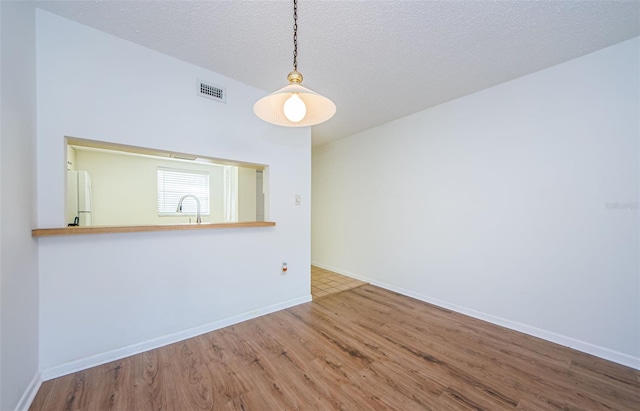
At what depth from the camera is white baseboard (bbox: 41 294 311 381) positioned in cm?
170

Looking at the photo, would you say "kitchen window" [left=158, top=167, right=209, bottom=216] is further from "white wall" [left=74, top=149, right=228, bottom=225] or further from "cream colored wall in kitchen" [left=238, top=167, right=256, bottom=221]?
"cream colored wall in kitchen" [left=238, top=167, right=256, bottom=221]

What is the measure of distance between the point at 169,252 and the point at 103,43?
177cm

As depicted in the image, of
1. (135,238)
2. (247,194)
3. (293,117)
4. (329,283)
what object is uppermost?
(293,117)

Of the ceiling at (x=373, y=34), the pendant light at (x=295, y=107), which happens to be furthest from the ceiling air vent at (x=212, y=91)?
the pendant light at (x=295, y=107)

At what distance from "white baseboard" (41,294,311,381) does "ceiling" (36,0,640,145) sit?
255cm

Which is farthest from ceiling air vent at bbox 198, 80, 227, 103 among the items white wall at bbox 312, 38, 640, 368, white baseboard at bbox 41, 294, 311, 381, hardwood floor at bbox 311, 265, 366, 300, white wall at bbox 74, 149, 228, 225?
white wall at bbox 74, 149, 228, 225

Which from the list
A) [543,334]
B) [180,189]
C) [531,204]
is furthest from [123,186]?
[543,334]

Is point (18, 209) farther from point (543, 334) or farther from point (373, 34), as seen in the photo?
point (543, 334)

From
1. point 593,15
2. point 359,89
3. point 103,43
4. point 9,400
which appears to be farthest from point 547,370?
point 103,43

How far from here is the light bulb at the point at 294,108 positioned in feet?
4.57

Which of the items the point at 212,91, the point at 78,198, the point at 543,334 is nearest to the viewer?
the point at 543,334

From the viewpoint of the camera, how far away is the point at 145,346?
6.63ft

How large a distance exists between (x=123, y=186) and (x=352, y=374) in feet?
16.2

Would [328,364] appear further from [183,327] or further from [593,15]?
[593,15]
